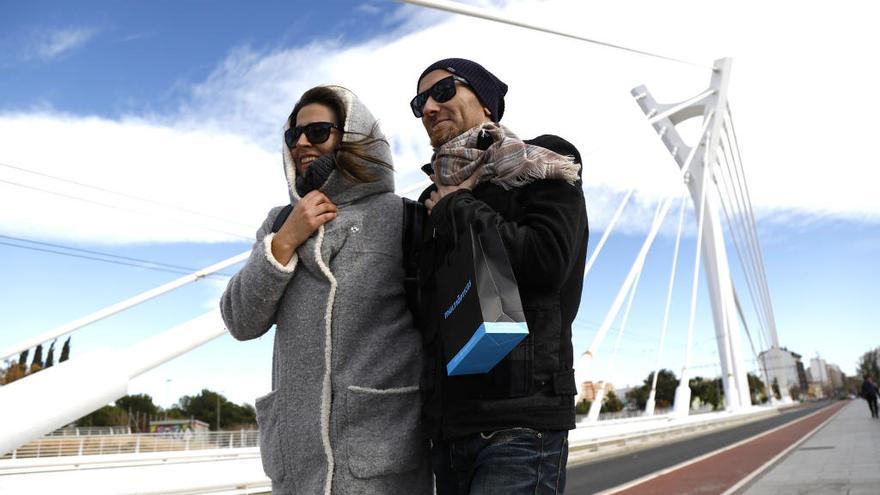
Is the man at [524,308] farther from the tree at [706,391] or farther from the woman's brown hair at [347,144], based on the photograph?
the tree at [706,391]

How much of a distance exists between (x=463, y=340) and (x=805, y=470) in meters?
8.57

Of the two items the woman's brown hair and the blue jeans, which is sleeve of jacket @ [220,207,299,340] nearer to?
the woman's brown hair

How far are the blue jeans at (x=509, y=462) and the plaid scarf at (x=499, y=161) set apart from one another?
1.78ft

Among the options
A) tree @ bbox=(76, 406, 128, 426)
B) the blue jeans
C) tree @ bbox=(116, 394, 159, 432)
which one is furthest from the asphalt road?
tree @ bbox=(116, 394, 159, 432)

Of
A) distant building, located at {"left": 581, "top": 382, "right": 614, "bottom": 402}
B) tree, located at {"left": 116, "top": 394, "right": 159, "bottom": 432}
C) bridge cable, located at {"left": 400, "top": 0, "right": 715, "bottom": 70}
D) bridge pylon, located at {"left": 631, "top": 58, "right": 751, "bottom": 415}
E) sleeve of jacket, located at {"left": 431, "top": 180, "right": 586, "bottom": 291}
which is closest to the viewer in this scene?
sleeve of jacket, located at {"left": 431, "top": 180, "right": 586, "bottom": 291}

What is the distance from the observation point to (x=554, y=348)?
1519 mm

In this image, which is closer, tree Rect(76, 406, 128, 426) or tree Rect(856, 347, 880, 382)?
tree Rect(76, 406, 128, 426)

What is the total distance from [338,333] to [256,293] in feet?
0.72

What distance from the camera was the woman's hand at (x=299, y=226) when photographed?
5.37 ft

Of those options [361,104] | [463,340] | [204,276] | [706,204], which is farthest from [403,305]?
[706,204]

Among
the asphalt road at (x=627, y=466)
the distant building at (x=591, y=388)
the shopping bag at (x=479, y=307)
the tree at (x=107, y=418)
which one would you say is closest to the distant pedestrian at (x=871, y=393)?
the distant building at (x=591, y=388)

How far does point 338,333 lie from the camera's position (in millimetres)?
1600

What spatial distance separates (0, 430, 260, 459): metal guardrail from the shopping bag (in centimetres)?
1708

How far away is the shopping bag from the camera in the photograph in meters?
1.36
